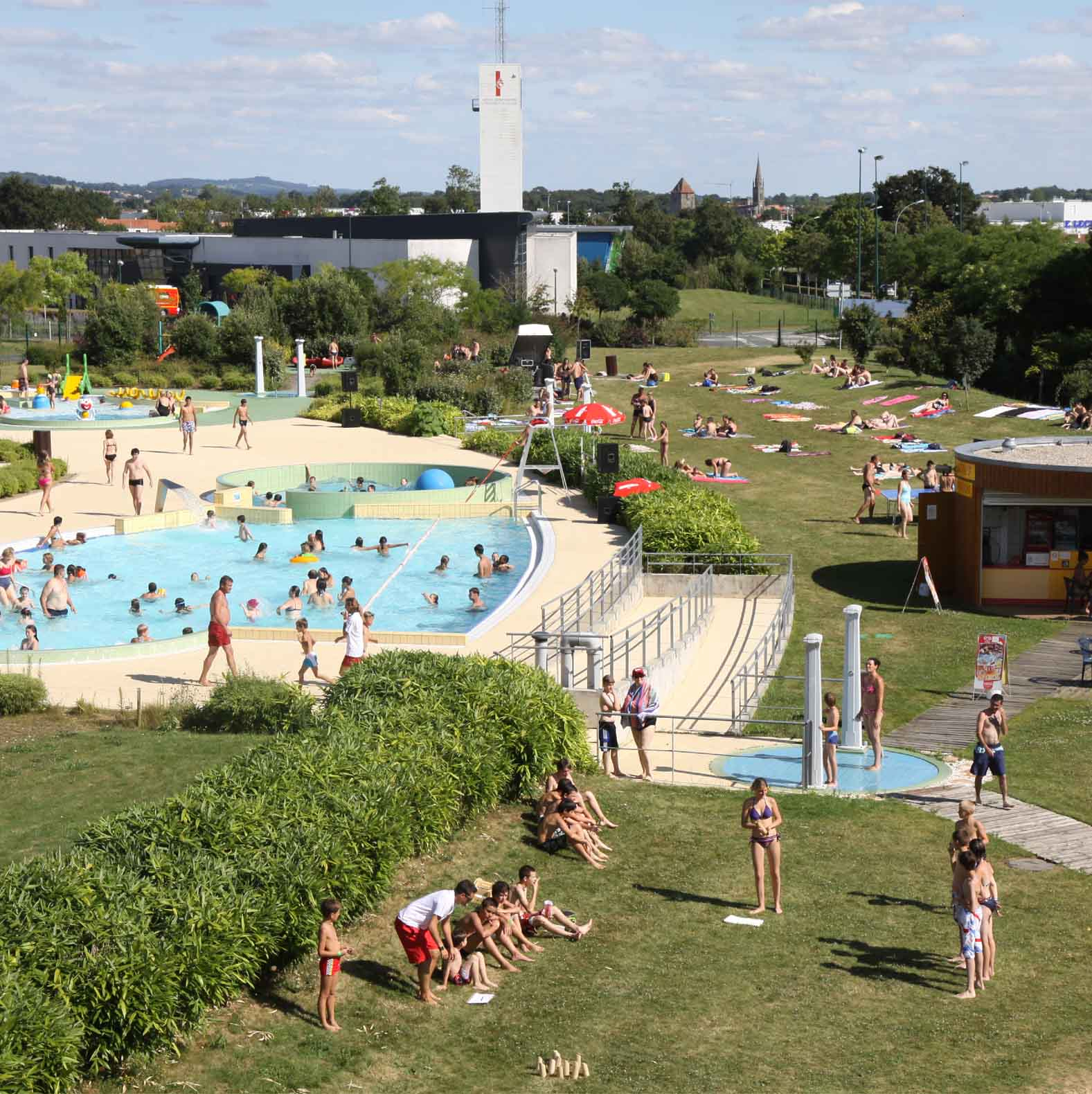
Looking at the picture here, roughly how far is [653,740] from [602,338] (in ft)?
150

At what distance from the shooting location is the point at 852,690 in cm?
1805

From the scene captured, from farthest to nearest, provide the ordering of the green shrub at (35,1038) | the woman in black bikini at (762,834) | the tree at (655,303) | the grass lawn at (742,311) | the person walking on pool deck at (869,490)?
the grass lawn at (742,311)
the tree at (655,303)
the person walking on pool deck at (869,490)
the woman in black bikini at (762,834)
the green shrub at (35,1038)

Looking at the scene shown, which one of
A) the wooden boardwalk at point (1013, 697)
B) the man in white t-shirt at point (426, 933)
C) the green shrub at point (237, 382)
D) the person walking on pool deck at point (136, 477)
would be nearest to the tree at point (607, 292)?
the green shrub at point (237, 382)

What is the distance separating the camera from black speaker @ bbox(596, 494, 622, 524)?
99.0ft

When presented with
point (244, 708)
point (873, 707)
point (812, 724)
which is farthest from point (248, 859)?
point (873, 707)

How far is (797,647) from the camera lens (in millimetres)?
23000

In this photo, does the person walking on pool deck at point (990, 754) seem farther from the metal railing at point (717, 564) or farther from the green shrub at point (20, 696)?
the green shrub at point (20, 696)

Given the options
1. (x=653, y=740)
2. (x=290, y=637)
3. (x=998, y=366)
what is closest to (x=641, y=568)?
(x=290, y=637)

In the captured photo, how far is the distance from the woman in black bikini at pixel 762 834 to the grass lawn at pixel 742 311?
6487 centimetres

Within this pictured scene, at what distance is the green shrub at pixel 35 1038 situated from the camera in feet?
26.9

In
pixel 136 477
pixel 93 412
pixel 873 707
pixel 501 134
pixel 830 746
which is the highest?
pixel 501 134

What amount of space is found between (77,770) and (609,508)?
16038 millimetres

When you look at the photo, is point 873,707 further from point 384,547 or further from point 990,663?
point 384,547

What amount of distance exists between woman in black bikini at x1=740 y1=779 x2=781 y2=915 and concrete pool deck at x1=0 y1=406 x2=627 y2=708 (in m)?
8.37
